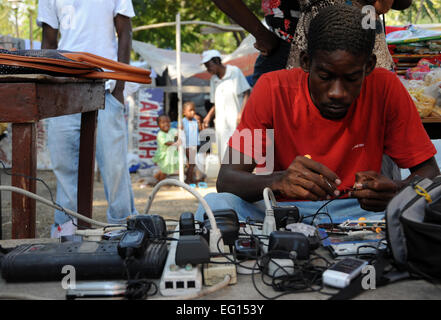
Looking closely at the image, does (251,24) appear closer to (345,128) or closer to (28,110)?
(345,128)

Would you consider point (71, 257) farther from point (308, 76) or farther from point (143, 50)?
point (143, 50)

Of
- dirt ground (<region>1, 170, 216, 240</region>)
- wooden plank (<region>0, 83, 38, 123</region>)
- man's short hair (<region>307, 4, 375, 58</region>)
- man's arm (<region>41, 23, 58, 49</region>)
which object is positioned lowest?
dirt ground (<region>1, 170, 216, 240</region>)

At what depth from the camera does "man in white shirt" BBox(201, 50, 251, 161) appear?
320 inches

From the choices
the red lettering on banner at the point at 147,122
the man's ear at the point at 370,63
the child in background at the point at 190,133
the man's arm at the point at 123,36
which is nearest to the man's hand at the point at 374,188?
the man's ear at the point at 370,63

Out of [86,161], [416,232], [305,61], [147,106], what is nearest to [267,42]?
[305,61]

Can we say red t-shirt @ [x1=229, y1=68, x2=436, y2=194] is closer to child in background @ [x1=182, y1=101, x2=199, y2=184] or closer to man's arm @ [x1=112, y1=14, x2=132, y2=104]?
man's arm @ [x1=112, y1=14, x2=132, y2=104]

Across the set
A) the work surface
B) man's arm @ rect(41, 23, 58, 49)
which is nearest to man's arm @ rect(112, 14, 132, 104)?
man's arm @ rect(41, 23, 58, 49)

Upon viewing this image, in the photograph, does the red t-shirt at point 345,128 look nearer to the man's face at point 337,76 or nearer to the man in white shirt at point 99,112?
the man's face at point 337,76

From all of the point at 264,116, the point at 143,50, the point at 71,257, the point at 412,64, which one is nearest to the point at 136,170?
the point at 143,50

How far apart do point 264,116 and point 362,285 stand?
1.13 metres

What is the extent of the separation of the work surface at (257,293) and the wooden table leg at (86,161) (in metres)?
1.83

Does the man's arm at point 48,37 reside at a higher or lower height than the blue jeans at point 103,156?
higher

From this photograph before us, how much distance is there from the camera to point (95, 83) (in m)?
2.71

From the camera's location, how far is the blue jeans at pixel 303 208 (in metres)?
1.90
